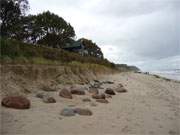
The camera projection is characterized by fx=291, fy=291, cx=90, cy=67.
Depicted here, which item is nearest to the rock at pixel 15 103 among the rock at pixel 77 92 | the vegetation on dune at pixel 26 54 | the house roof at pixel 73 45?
the rock at pixel 77 92

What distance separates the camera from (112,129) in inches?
278

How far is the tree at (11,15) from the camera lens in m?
32.3

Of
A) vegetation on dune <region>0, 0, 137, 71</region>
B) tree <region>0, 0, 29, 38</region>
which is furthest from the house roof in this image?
→ tree <region>0, 0, 29, 38</region>

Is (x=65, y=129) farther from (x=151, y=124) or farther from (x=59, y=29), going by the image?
(x=59, y=29)

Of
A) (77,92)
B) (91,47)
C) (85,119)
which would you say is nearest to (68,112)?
(85,119)

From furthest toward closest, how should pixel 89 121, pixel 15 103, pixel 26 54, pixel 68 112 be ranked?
pixel 26 54 → pixel 15 103 → pixel 68 112 → pixel 89 121

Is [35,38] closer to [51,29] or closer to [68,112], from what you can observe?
[51,29]

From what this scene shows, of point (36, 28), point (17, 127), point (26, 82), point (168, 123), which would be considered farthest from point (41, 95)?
point (36, 28)

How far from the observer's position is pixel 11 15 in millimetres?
33531

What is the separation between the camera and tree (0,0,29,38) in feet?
106

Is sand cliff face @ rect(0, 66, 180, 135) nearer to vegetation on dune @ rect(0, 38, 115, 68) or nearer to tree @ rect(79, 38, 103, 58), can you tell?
vegetation on dune @ rect(0, 38, 115, 68)

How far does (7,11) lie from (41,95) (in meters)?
24.7

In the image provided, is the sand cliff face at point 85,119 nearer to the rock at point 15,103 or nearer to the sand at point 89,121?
the sand at point 89,121

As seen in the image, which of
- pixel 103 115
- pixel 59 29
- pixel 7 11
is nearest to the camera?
pixel 103 115
